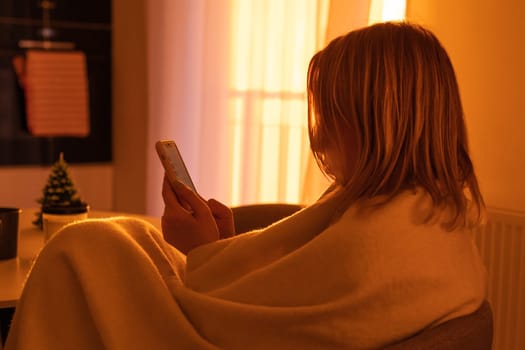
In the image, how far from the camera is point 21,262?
1.40 meters

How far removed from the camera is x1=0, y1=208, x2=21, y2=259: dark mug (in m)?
1.39

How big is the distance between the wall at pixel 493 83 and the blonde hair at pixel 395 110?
99 cm

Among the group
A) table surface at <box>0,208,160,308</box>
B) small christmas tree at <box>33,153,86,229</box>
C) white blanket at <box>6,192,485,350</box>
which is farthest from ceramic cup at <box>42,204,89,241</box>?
white blanket at <box>6,192,485,350</box>

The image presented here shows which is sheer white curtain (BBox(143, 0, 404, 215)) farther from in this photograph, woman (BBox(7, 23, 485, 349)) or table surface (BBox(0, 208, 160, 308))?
woman (BBox(7, 23, 485, 349))

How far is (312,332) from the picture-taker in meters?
0.93

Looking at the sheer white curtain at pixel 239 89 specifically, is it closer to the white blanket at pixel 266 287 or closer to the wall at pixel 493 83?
the wall at pixel 493 83

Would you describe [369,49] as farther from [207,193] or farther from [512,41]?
[207,193]

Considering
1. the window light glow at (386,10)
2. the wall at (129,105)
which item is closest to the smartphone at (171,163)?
the window light glow at (386,10)

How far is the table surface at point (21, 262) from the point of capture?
1165 mm

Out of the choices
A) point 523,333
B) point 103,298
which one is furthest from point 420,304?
point 523,333

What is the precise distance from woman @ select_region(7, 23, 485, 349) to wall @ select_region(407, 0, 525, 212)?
928 mm

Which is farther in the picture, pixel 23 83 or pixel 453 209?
pixel 23 83

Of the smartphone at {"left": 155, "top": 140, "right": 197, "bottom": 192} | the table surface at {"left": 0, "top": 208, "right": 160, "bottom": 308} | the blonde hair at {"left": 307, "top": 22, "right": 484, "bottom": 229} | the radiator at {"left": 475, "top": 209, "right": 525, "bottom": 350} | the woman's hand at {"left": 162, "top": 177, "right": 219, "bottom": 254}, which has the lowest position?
the radiator at {"left": 475, "top": 209, "right": 525, "bottom": 350}

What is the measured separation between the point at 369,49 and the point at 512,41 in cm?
108
